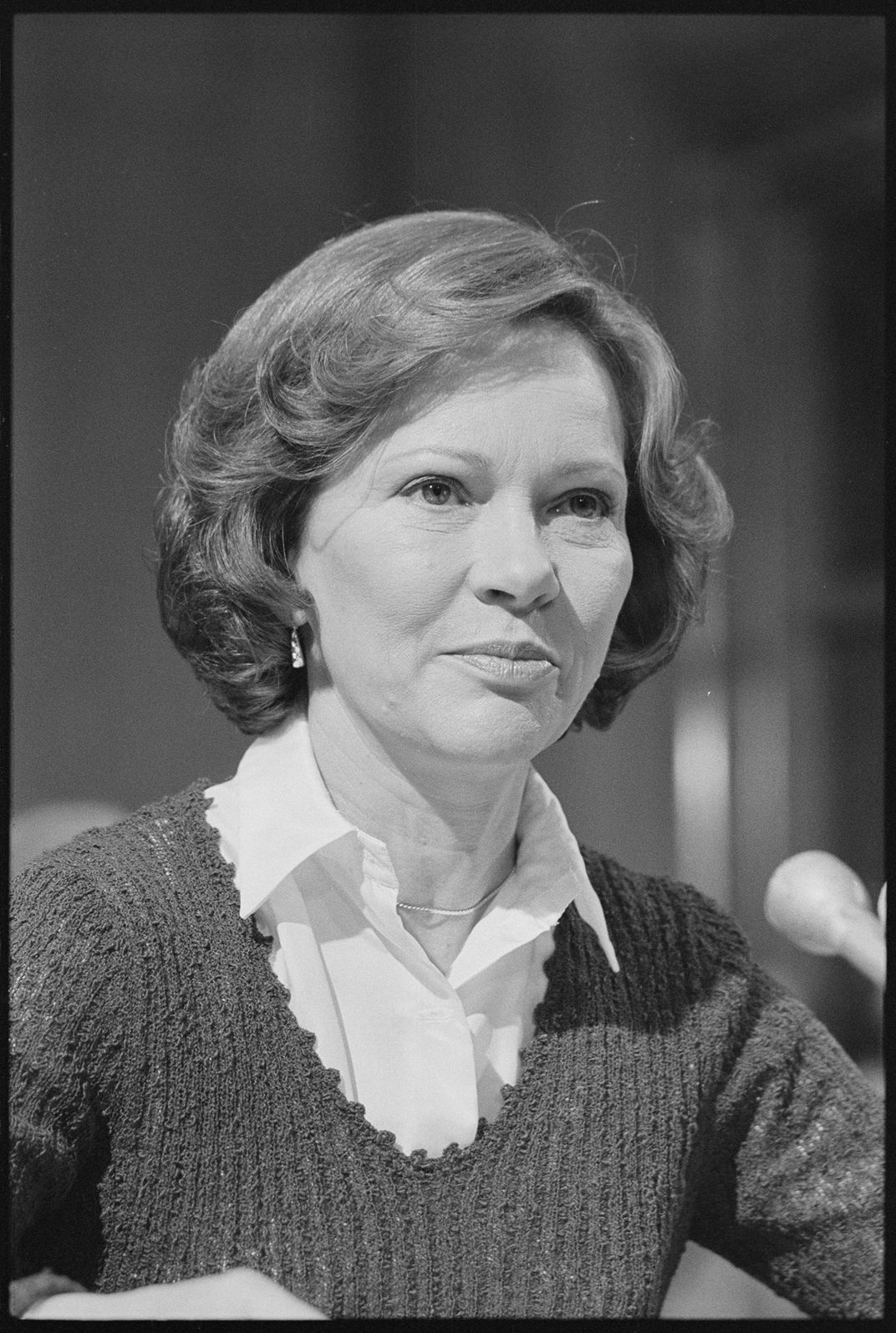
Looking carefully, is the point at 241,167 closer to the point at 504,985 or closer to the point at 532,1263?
the point at 504,985

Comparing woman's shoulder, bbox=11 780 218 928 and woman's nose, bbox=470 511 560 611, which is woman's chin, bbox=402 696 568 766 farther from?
woman's shoulder, bbox=11 780 218 928

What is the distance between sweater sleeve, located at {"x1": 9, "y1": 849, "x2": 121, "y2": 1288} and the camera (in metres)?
0.97

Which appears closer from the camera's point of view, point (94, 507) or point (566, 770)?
point (94, 507)

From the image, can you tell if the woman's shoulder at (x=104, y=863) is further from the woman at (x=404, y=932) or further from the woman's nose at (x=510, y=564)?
the woman's nose at (x=510, y=564)

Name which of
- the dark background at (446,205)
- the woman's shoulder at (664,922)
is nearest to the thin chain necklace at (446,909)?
the woman's shoulder at (664,922)

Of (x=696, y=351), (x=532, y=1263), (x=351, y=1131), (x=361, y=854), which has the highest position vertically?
(x=696, y=351)

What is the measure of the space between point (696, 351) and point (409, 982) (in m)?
0.71

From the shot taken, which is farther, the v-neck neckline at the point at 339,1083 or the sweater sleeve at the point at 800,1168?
the sweater sleeve at the point at 800,1168

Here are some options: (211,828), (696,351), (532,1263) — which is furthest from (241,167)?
(532,1263)

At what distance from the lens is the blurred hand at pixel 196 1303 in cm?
96

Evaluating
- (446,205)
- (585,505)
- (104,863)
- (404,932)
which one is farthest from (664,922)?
(446,205)

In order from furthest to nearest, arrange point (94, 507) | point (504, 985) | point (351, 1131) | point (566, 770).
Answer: point (566, 770) < point (94, 507) < point (504, 985) < point (351, 1131)

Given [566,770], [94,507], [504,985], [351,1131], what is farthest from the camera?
[566,770]

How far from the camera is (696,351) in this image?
1.43 m
